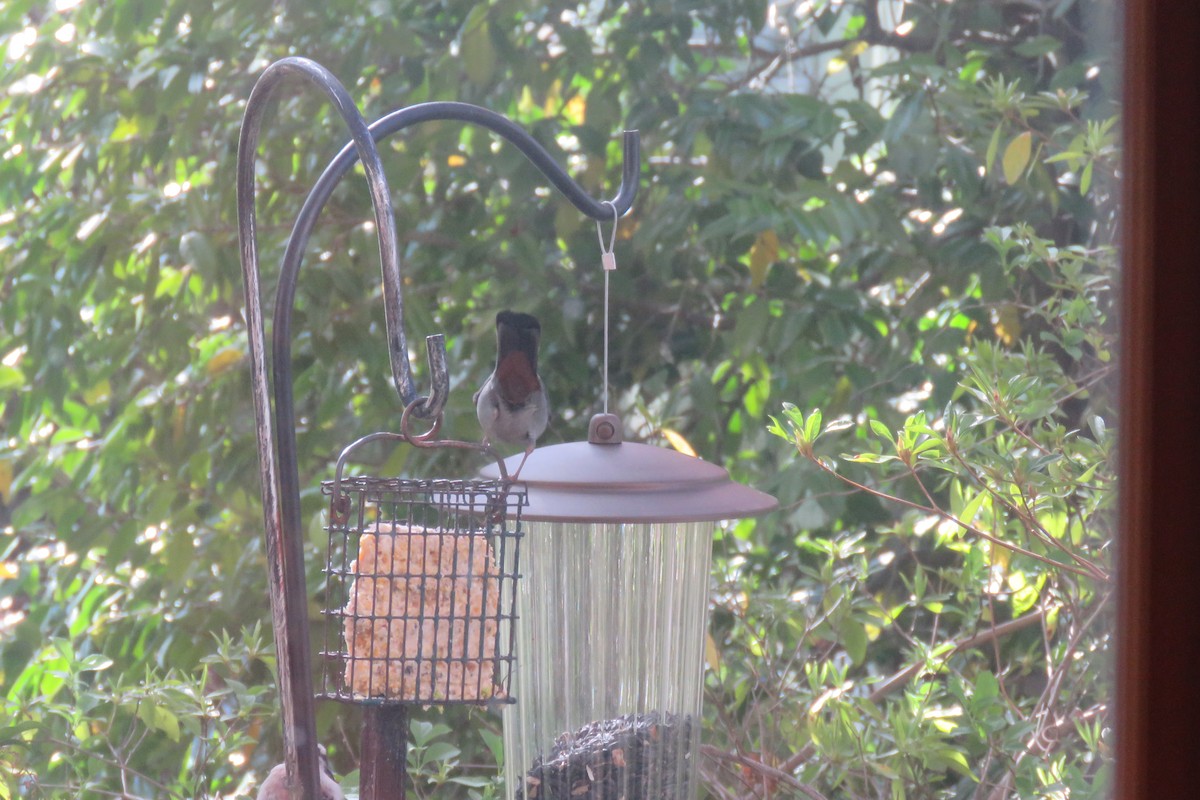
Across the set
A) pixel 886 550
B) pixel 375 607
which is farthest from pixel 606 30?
pixel 375 607

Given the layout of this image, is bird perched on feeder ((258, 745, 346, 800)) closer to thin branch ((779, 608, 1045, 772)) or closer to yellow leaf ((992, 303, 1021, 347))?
thin branch ((779, 608, 1045, 772))

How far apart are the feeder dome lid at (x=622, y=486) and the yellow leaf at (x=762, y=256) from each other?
2.70 feet

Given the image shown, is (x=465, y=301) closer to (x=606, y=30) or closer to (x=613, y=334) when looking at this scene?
(x=613, y=334)

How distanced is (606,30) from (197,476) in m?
0.94

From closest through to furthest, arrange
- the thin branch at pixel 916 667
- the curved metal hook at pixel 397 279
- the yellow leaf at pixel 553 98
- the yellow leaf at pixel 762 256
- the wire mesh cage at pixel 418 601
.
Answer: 1. the curved metal hook at pixel 397 279
2. the wire mesh cage at pixel 418 601
3. the thin branch at pixel 916 667
4. the yellow leaf at pixel 762 256
5. the yellow leaf at pixel 553 98

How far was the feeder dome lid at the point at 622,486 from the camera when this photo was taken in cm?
79

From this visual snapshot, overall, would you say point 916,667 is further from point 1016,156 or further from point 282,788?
point 282,788

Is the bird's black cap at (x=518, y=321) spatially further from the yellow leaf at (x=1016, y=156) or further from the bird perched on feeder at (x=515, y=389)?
the yellow leaf at (x=1016, y=156)

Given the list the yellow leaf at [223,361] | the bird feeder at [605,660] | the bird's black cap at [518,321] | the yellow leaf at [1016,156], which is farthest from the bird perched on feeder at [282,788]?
the yellow leaf at [1016,156]

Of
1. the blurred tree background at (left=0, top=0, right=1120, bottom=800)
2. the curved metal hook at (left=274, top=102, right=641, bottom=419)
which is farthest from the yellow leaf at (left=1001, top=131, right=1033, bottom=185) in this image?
the curved metal hook at (left=274, top=102, right=641, bottom=419)

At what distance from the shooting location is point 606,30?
179cm

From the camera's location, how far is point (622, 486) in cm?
81

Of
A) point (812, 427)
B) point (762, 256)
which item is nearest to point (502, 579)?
point (812, 427)

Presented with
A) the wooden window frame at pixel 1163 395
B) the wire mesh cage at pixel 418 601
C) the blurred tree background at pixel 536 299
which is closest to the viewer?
the wooden window frame at pixel 1163 395
